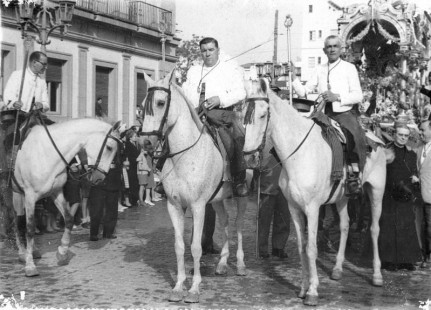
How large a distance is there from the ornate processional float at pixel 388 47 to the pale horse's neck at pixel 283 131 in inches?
733

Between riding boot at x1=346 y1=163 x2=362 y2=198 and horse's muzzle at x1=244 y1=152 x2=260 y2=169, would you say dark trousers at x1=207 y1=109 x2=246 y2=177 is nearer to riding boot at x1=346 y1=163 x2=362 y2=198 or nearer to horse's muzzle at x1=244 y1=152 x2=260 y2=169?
horse's muzzle at x1=244 y1=152 x2=260 y2=169

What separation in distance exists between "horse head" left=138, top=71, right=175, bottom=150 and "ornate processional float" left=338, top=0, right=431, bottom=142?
19.5 m

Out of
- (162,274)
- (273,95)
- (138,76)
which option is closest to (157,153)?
(273,95)

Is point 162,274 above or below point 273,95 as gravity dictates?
below

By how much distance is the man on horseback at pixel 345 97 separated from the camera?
24.4ft

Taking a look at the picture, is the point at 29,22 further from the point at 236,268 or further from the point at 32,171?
the point at 236,268

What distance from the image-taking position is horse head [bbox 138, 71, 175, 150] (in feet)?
20.7

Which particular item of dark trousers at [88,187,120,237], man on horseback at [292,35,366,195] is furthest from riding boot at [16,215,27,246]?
man on horseback at [292,35,366,195]

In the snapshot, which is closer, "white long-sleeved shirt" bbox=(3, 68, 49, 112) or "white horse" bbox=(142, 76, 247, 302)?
"white horse" bbox=(142, 76, 247, 302)

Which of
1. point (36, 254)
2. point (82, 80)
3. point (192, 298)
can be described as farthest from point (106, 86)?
point (192, 298)

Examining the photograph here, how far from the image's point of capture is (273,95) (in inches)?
267

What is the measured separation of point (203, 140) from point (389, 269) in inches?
144

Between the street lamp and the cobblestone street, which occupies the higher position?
the street lamp

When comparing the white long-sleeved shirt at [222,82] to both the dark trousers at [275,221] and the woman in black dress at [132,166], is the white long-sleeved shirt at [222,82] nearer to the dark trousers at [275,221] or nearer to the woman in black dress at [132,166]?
the dark trousers at [275,221]
